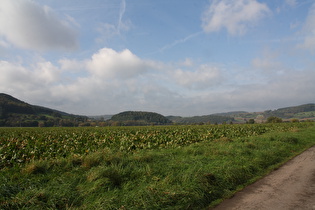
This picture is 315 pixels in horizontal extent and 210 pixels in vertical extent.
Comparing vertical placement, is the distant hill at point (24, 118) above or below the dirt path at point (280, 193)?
above

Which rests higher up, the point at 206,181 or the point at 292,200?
the point at 206,181

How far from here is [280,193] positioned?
610 cm

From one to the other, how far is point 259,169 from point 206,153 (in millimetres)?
2880

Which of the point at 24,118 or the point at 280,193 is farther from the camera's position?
the point at 24,118

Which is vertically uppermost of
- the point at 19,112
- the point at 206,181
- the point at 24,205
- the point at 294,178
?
the point at 19,112

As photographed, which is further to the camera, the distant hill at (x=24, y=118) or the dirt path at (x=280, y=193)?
the distant hill at (x=24, y=118)

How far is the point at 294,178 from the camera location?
7.57 m

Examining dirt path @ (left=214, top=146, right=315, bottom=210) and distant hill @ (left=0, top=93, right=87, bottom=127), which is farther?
distant hill @ (left=0, top=93, right=87, bottom=127)

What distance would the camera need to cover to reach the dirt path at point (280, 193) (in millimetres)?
5285

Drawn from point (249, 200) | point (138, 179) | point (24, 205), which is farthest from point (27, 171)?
point (249, 200)

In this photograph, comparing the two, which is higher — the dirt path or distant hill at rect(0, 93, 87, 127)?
distant hill at rect(0, 93, 87, 127)

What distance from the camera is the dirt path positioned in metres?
5.29

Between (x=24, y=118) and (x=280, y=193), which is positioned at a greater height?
(x=24, y=118)

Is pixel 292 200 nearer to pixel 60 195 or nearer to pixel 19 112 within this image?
pixel 60 195
